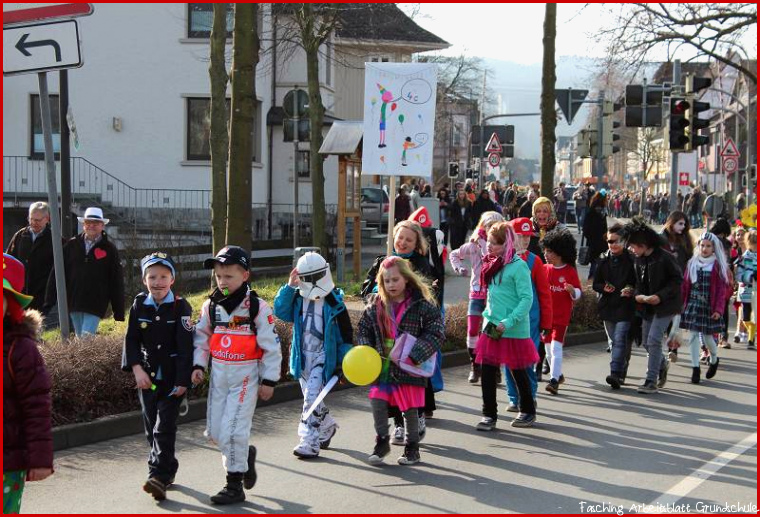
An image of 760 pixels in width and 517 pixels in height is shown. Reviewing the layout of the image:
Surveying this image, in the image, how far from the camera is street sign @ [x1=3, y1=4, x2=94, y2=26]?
26.2ft

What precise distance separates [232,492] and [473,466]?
77.4 inches

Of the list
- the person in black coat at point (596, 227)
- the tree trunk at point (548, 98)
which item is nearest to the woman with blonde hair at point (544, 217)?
the tree trunk at point (548, 98)

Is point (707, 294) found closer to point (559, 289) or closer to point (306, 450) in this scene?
point (559, 289)

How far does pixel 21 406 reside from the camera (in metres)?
4.81

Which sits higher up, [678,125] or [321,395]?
[678,125]

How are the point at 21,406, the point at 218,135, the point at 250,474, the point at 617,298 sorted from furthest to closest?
1. the point at 218,135
2. the point at 617,298
3. the point at 250,474
4. the point at 21,406

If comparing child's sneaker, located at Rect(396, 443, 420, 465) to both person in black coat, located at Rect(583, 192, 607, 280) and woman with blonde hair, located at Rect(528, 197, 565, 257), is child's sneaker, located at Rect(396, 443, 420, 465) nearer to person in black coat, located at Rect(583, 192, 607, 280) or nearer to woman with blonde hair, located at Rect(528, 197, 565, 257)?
woman with blonde hair, located at Rect(528, 197, 565, 257)

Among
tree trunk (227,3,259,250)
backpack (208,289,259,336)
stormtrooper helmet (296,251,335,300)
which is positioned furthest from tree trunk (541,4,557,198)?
backpack (208,289,259,336)

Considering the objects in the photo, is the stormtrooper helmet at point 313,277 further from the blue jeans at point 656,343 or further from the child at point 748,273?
the child at point 748,273

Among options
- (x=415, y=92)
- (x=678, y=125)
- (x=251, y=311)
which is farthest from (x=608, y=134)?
(x=251, y=311)

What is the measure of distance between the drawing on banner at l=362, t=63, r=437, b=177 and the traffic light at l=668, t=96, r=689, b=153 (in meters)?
7.55

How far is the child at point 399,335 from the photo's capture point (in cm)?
786

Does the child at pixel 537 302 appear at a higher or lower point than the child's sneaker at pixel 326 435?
higher

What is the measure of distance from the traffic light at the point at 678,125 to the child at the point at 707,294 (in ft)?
19.4
